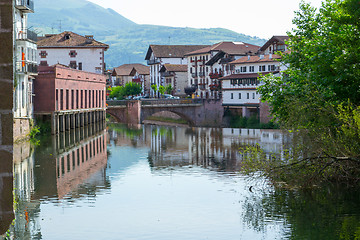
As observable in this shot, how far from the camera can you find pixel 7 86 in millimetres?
6852

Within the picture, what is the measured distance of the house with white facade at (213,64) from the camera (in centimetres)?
10950

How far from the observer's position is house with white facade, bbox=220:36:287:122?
3627 inches

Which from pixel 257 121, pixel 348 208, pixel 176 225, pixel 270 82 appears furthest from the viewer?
pixel 257 121

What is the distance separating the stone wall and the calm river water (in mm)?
15190

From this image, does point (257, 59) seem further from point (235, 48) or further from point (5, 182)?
point (5, 182)

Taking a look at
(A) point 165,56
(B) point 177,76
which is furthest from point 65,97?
(A) point 165,56

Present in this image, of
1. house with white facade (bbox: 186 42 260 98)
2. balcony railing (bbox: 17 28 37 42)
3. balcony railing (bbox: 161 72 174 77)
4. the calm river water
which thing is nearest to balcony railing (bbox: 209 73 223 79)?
house with white facade (bbox: 186 42 260 98)

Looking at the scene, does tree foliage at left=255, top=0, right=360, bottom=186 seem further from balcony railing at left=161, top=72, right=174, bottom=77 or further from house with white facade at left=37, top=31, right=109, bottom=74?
balcony railing at left=161, top=72, right=174, bottom=77

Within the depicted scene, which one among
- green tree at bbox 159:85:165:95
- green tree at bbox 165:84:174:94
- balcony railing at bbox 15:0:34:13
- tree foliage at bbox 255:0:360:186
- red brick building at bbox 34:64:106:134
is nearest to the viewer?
tree foliage at bbox 255:0:360:186

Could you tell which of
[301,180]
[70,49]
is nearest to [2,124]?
[301,180]

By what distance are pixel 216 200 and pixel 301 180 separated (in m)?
4.30

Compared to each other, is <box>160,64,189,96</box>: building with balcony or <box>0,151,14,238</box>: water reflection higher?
<box>160,64,189,96</box>: building with balcony

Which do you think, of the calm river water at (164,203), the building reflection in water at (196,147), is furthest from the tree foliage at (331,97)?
the building reflection in water at (196,147)

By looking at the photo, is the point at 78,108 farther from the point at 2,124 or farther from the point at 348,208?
the point at 2,124
